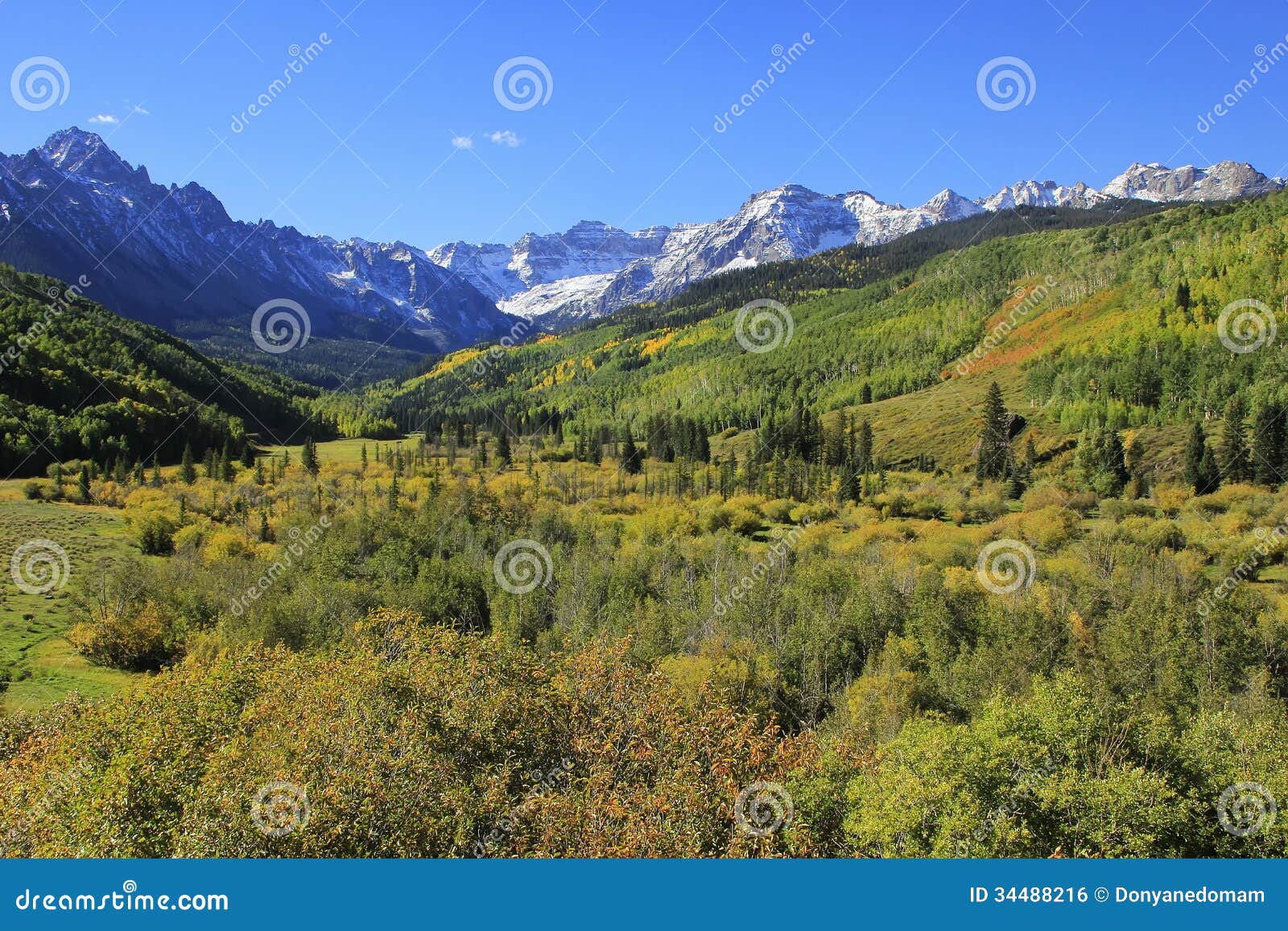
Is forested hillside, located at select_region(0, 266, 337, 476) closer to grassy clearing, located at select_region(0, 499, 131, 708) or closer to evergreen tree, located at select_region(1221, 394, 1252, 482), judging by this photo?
grassy clearing, located at select_region(0, 499, 131, 708)

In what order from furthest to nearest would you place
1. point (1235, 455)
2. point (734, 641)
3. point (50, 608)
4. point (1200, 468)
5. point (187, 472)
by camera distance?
point (187, 472) → point (1200, 468) → point (1235, 455) → point (50, 608) → point (734, 641)

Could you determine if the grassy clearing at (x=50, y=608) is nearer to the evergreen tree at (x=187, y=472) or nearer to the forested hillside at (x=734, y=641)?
the forested hillside at (x=734, y=641)

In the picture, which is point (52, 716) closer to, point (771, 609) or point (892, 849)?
point (892, 849)

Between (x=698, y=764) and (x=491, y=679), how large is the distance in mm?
11704

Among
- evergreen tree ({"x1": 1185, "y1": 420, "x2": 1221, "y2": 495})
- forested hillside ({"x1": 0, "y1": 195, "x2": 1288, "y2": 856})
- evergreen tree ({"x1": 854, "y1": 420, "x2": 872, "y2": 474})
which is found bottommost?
forested hillside ({"x1": 0, "y1": 195, "x2": 1288, "y2": 856})

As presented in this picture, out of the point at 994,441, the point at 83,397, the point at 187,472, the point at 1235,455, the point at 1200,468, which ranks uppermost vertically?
the point at 83,397

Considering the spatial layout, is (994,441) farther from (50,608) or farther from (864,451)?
(50,608)

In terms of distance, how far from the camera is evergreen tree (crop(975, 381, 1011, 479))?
13862 centimetres

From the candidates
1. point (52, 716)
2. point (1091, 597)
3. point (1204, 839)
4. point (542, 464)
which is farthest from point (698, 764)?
point (542, 464)

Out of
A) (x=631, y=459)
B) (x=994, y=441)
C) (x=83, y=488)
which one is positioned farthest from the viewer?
(x=631, y=459)

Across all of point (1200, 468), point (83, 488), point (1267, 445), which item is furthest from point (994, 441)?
point (83, 488)

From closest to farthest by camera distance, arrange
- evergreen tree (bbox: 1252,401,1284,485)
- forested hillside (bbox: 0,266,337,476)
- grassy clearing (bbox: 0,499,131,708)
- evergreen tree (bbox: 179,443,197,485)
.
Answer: grassy clearing (bbox: 0,499,131,708) → evergreen tree (bbox: 1252,401,1284,485) → forested hillside (bbox: 0,266,337,476) → evergreen tree (bbox: 179,443,197,485)

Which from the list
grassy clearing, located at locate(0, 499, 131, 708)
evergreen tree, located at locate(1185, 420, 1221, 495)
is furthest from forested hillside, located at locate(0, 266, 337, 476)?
evergreen tree, located at locate(1185, 420, 1221, 495)

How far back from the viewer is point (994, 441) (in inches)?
5664
